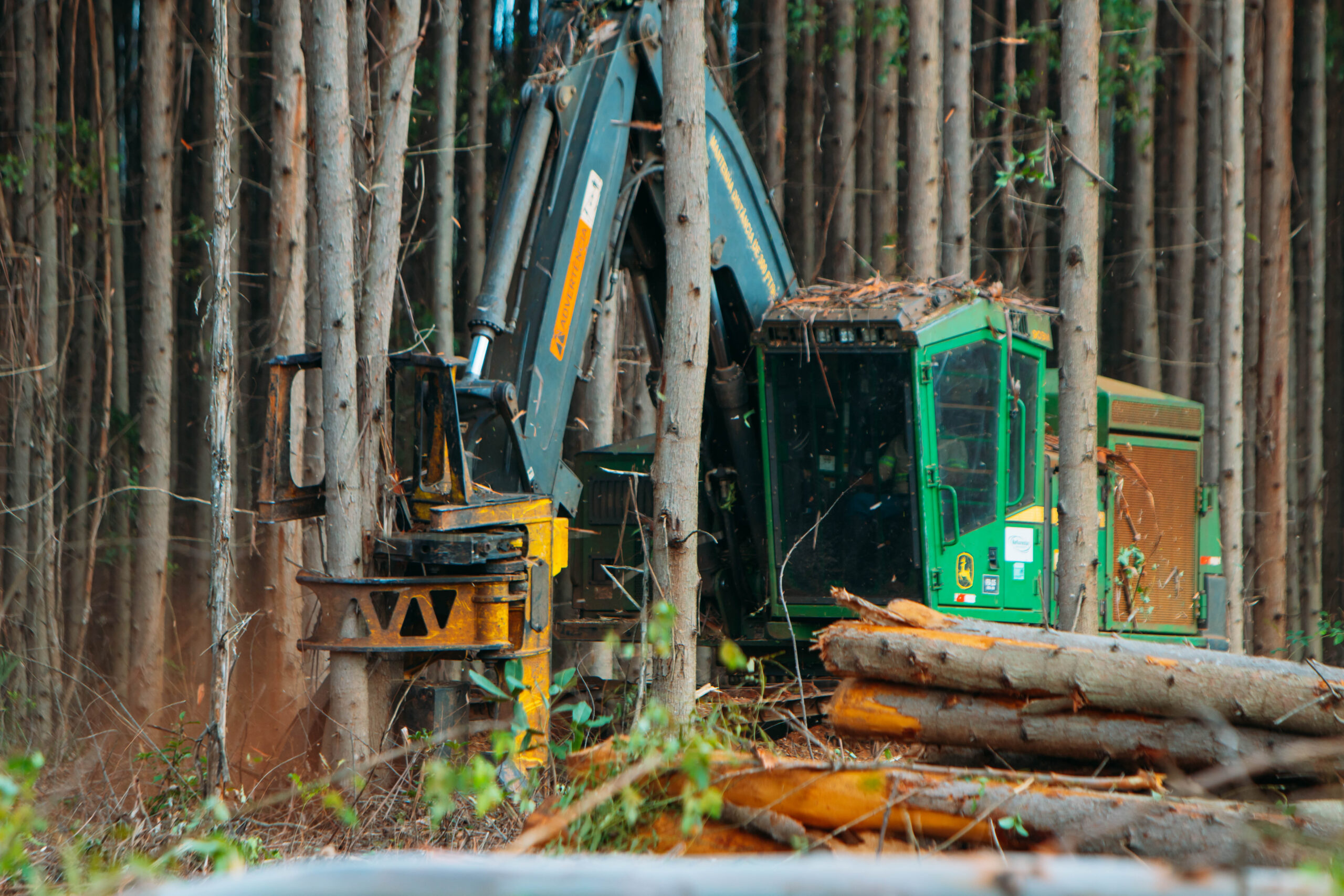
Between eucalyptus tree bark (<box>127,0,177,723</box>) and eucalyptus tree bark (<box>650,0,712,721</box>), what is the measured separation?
5.15 m

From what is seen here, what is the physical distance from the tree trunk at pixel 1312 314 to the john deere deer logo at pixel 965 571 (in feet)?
28.3

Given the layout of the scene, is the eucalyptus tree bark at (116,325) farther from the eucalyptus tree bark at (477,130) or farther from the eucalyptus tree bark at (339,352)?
the eucalyptus tree bark at (339,352)

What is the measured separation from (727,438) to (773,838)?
3.56 m

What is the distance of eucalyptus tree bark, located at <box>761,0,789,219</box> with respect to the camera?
13406 mm

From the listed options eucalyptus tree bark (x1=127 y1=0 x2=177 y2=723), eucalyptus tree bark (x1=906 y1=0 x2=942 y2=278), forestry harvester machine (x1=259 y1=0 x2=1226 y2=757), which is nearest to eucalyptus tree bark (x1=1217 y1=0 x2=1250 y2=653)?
forestry harvester machine (x1=259 y1=0 x2=1226 y2=757)

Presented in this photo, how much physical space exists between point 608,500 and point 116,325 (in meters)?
6.73

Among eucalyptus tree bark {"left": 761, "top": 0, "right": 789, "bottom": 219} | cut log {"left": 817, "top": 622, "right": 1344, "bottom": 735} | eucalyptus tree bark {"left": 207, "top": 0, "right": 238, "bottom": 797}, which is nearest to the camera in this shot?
cut log {"left": 817, "top": 622, "right": 1344, "bottom": 735}

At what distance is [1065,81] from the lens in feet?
22.2

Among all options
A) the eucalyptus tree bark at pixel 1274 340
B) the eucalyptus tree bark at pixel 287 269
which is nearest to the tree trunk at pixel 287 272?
the eucalyptus tree bark at pixel 287 269

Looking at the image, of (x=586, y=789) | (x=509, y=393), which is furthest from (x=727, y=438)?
(x=586, y=789)

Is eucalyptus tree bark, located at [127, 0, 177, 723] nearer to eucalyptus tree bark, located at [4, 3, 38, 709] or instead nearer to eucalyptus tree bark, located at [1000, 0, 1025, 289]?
eucalyptus tree bark, located at [4, 3, 38, 709]

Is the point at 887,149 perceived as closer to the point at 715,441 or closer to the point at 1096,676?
the point at 715,441

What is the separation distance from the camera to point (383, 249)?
521 centimetres

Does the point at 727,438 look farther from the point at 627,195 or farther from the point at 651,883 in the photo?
the point at 651,883
